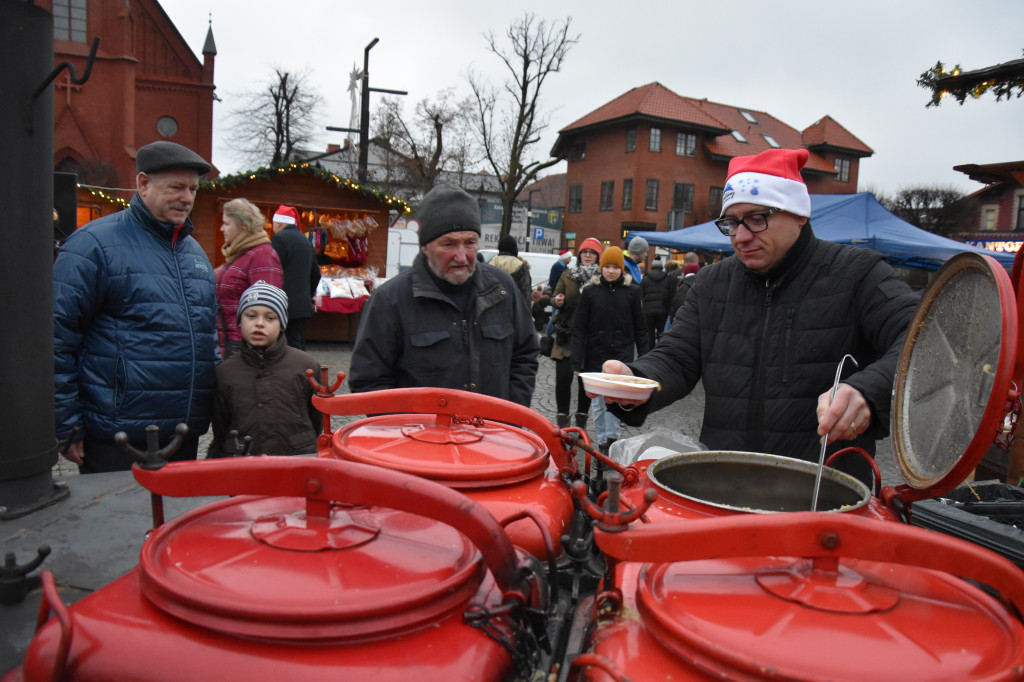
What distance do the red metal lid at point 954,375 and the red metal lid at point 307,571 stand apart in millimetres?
773

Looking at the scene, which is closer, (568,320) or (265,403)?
(265,403)

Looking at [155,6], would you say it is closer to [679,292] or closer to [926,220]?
[679,292]

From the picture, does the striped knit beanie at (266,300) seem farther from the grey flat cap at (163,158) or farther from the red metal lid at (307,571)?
the red metal lid at (307,571)

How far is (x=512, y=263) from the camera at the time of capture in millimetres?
7992

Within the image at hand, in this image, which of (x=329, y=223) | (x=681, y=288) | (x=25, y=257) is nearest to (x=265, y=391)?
(x=25, y=257)

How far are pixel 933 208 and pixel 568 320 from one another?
38038mm

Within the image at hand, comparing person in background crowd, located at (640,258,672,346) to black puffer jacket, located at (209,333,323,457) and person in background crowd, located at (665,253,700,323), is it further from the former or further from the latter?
black puffer jacket, located at (209,333,323,457)

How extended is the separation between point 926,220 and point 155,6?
42.0 m

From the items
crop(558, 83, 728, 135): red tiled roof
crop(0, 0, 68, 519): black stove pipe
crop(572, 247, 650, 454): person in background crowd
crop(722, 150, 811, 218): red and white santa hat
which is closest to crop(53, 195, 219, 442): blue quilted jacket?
crop(0, 0, 68, 519): black stove pipe

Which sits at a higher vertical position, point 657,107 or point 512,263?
point 657,107

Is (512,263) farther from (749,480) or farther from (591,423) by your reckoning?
(749,480)

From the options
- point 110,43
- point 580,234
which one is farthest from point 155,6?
point 580,234

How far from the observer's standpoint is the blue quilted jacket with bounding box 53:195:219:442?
245 centimetres

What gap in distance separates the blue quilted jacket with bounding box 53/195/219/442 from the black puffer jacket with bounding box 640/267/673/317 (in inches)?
356
